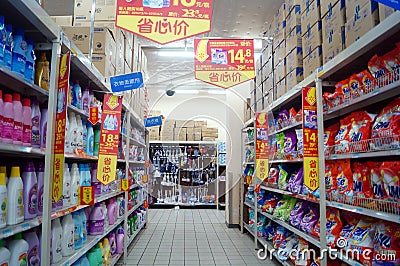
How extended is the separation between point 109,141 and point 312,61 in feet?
6.37

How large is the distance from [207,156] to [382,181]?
768 centimetres

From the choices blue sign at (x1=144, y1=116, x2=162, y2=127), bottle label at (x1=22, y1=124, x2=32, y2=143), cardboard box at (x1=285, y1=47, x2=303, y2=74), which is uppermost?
cardboard box at (x1=285, y1=47, x2=303, y2=74)

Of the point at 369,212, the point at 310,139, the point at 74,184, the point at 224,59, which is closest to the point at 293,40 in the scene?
the point at 310,139

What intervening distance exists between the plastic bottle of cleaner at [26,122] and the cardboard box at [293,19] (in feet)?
8.57

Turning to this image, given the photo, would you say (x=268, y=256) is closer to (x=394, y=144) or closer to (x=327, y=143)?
(x=327, y=143)

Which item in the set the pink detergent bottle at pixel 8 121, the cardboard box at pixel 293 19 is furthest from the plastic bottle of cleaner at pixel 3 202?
the cardboard box at pixel 293 19

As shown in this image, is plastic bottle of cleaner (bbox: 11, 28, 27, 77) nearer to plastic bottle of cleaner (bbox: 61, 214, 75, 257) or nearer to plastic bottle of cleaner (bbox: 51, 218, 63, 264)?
plastic bottle of cleaner (bbox: 51, 218, 63, 264)

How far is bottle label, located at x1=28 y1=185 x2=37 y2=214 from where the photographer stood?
5.41ft

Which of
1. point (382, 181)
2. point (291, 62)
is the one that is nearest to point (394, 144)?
point (382, 181)

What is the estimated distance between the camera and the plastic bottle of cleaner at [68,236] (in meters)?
2.14

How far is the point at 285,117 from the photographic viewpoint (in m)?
3.66

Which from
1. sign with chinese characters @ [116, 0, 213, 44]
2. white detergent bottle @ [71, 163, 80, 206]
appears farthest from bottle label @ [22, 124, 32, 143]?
sign with chinese characters @ [116, 0, 213, 44]

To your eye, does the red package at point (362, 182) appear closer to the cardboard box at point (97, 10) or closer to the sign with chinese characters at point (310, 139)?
the sign with chinese characters at point (310, 139)

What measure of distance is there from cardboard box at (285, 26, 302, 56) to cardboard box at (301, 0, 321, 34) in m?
0.11
